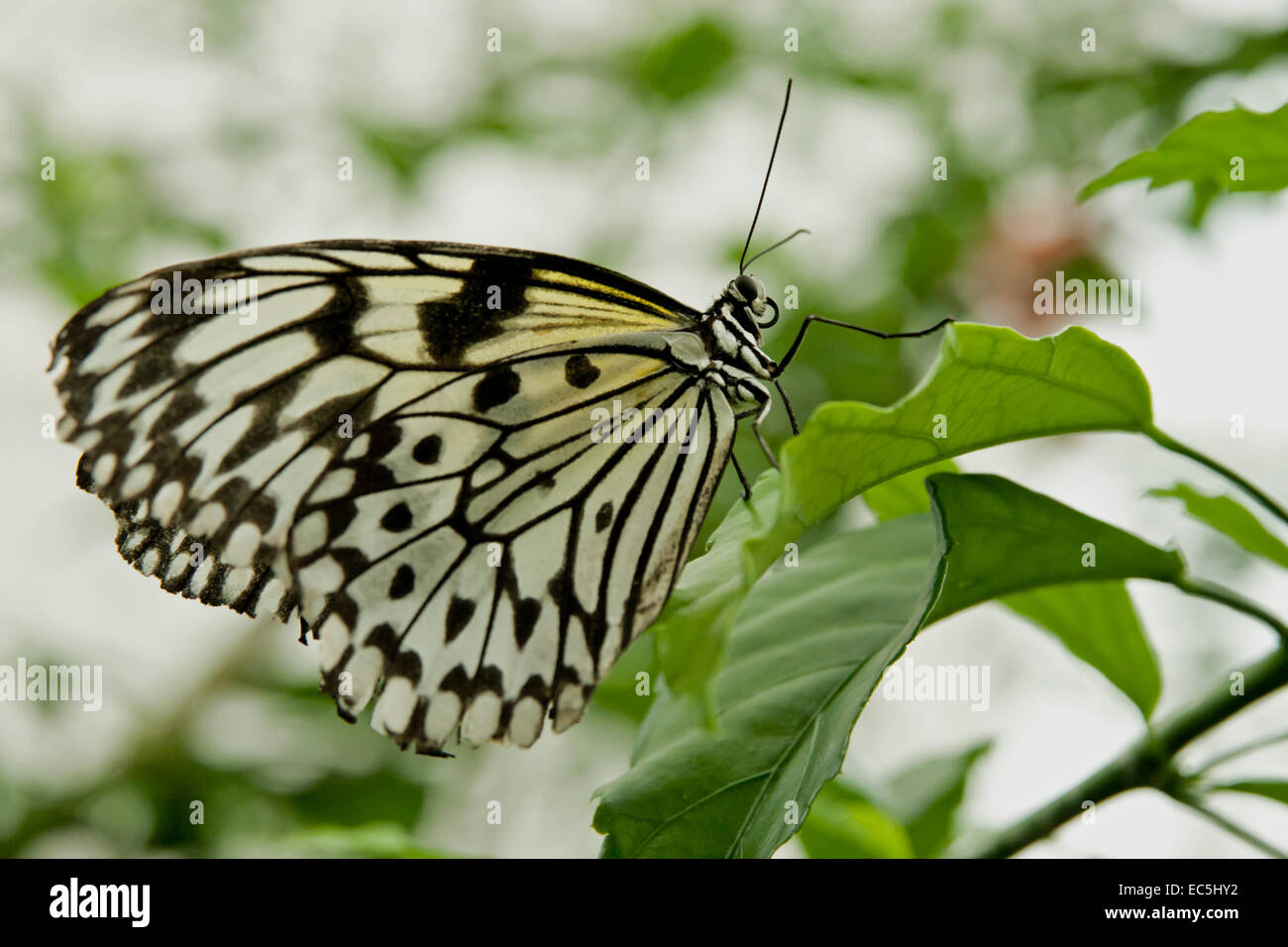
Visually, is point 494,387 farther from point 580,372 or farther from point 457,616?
point 457,616

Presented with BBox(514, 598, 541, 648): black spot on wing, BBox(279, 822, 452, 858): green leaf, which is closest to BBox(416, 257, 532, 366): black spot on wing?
BBox(514, 598, 541, 648): black spot on wing

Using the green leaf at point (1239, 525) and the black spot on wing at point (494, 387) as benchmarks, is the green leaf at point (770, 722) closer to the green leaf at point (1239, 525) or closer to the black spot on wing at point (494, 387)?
the green leaf at point (1239, 525)

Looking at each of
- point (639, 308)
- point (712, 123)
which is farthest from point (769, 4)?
point (639, 308)

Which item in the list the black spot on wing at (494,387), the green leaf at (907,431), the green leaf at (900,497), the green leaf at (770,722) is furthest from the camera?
the black spot on wing at (494,387)

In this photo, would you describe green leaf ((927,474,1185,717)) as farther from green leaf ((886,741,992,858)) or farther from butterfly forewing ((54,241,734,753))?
green leaf ((886,741,992,858))

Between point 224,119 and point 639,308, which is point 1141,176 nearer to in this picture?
point 639,308

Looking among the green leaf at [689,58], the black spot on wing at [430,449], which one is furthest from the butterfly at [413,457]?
the green leaf at [689,58]

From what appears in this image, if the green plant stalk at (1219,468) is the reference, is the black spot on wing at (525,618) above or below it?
below
